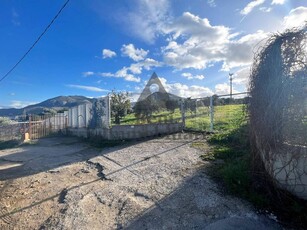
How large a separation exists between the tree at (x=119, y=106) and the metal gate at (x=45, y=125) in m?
3.82

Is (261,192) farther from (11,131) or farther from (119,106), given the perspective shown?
(11,131)

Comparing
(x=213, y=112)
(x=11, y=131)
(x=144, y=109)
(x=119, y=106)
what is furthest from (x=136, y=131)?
(x=11, y=131)

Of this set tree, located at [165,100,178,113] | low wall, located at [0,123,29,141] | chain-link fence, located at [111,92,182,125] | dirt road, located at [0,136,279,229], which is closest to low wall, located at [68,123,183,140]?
chain-link fence, located at [111,92,182,125]

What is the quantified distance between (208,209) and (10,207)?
3.26m

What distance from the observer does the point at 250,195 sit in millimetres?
3590

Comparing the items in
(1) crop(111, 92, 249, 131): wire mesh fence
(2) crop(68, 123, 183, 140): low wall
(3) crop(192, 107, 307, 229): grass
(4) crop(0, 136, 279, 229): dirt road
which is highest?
(1) crop(111, 92, 249, 131): wire mesh fence

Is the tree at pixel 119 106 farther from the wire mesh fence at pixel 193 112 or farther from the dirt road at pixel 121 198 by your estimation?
the dirt road at pixel 121 198

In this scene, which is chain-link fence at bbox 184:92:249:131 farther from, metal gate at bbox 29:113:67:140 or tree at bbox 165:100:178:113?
metal gate at bbox 29:113:67:140

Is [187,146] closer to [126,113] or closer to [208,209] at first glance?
[208,209]

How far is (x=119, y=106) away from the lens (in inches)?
631

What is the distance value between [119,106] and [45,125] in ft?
18.0

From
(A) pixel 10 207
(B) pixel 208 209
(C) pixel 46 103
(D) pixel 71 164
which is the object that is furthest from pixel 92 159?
(C) pixel 46 103

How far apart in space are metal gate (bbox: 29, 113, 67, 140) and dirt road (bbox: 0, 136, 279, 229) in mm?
9116

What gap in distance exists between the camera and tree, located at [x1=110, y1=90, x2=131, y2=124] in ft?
51.6
